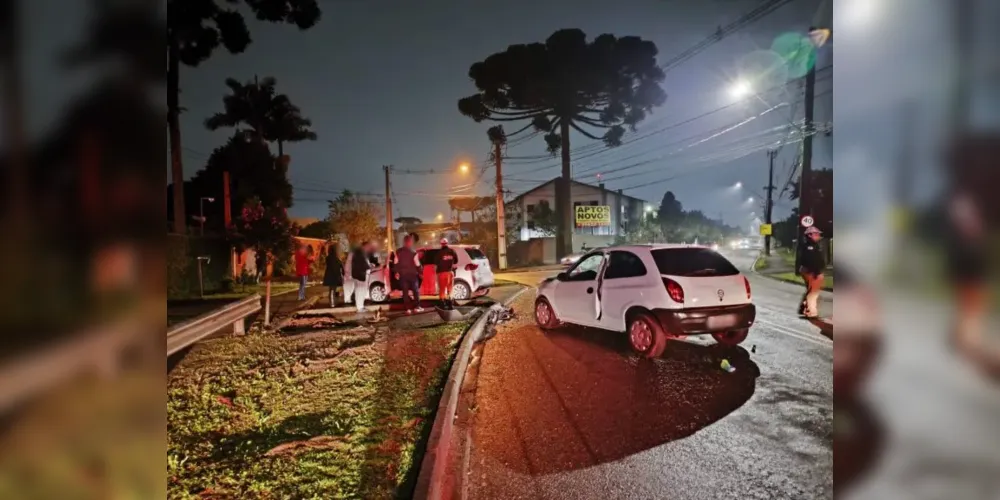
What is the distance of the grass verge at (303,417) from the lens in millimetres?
3568

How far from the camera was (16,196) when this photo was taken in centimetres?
97

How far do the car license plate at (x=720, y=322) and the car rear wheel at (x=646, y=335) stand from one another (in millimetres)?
543

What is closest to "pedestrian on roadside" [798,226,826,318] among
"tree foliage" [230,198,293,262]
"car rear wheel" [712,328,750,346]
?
"car rear wheel" [712,328,750,346]

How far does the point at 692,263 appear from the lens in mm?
6910

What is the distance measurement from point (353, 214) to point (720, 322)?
32.4 m

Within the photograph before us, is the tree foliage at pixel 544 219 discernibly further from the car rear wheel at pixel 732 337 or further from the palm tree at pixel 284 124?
the car rear wheel at pixel 732 337

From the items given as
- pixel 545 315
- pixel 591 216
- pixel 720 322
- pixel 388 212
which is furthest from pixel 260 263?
pixel 591 216

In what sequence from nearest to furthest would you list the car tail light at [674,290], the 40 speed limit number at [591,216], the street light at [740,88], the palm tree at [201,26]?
the palm tree at [201,26]
the car tail light at [674,290]
the street light at [740,88]
the 40 speed limit number at [591,216]

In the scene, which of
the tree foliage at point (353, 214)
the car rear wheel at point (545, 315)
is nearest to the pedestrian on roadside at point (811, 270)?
the car rear wheel at point (545, 315)

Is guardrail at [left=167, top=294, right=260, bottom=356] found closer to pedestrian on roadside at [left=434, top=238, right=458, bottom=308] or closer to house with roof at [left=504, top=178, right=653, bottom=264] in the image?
pedestrian on roadside at [left=434, top=238, right=458, bottom=308]

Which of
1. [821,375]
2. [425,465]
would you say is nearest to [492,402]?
[425,465]

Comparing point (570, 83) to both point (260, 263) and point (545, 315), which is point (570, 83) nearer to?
point (260, 263)

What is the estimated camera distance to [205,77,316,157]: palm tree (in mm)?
37812

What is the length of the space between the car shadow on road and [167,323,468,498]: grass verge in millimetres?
882
